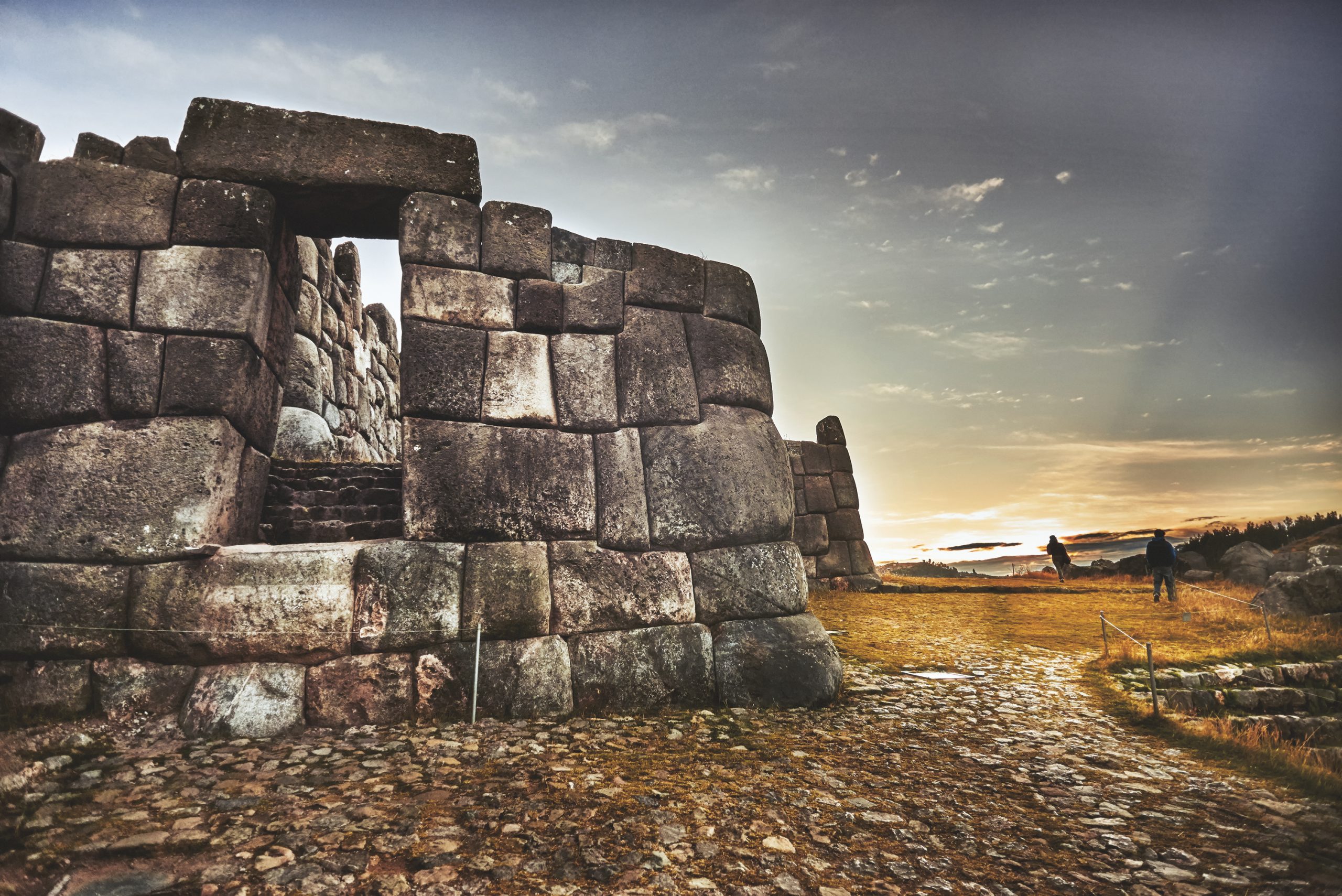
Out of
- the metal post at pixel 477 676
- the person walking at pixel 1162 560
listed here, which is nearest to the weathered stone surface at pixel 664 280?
the metal post at pixel 477 676

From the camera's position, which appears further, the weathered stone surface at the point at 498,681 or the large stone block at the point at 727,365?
the large stone block at the point at 727,365

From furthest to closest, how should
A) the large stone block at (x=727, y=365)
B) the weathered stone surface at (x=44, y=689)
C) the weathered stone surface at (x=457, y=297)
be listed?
1. the large stone block at (x=727, y=365)
2. the weathered stone surface at (x=457, y=297)
3. the weathered stone surface at (x=44, y=689)

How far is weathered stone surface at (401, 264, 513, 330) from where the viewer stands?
4.15m

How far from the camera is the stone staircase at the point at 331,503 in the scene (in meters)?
4.38

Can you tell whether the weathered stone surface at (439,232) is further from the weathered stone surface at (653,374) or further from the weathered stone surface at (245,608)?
the weathered stone surface at (245,608)

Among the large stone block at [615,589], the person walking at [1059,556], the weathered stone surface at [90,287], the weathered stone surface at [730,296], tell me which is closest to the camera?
the weathered stone surface at [90,287]

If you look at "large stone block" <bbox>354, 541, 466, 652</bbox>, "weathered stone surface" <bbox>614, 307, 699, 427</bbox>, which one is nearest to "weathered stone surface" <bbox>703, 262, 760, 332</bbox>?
"weathered stone surface" <bbox>614, 307, 699, 427</bbox>

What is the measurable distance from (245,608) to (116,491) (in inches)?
39.6

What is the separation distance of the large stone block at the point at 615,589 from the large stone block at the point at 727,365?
128cm

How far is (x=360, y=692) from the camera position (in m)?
A: 3.51

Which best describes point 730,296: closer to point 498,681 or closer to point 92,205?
point 498,681

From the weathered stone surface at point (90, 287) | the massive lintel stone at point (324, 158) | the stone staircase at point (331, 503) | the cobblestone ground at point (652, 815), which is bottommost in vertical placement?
the cobblestone ground at point (652, 815)

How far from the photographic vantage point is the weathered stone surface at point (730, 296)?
489cm

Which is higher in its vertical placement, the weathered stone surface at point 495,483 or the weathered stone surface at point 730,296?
the weathered stone surface at point 730,296
